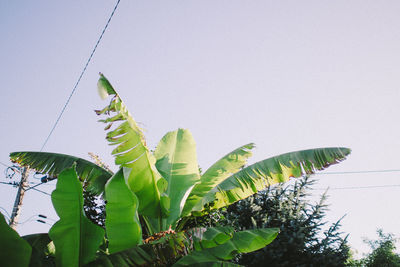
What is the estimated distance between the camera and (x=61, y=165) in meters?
5.25

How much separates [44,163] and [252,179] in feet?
12.0

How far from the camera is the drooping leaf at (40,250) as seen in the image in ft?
10.3

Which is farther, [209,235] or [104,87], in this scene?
[104,87]

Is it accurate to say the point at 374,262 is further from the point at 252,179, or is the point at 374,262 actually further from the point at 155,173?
the point at 155,173

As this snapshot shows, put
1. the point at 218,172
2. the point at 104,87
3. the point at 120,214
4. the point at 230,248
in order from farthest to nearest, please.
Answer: the point at 218,172, the point at 104,87, the point at 230,248, the point at 120,214

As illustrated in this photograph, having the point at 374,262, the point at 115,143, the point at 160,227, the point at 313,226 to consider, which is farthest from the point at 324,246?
the point at 374,262

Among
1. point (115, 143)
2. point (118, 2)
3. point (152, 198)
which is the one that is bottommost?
point (152, 198)

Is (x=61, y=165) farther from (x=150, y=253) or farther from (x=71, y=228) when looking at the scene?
(x=150, y=253)

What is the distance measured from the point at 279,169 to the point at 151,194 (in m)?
2.22

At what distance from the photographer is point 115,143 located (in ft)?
14.4

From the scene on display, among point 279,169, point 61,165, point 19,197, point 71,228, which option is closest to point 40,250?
point 71,228

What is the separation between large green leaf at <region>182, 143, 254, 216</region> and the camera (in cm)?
566

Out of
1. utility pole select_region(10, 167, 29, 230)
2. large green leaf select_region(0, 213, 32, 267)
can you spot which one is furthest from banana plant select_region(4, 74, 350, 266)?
utility pole select_region(10, 167, 29, 230)

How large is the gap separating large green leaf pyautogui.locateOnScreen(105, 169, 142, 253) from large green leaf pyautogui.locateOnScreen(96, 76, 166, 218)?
2.66ft
